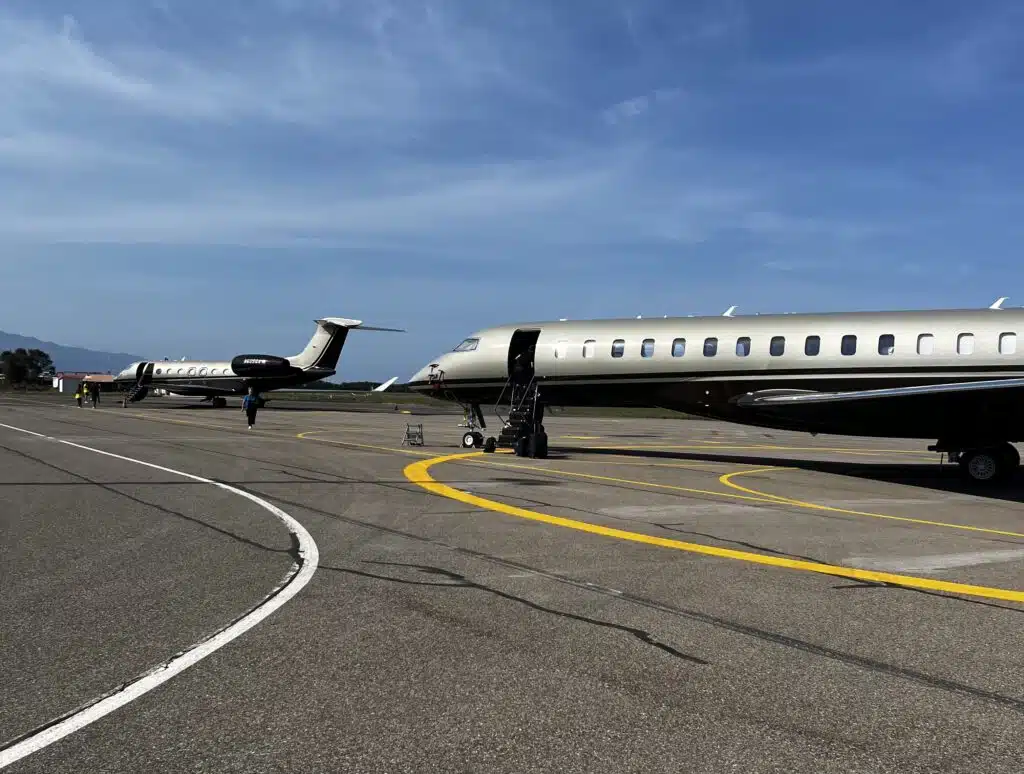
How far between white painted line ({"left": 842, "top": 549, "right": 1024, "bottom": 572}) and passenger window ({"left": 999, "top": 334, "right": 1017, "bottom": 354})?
9.99 metres

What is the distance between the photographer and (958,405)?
1588cm

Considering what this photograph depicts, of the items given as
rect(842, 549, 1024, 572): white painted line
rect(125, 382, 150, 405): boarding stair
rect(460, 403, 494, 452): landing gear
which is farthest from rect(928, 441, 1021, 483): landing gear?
rect(125, 382, 150, 405): boarding stair

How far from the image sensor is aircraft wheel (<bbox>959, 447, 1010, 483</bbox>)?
56.3 feet

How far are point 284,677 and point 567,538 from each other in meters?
5.28

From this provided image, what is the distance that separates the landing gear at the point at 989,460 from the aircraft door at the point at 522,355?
408 inches

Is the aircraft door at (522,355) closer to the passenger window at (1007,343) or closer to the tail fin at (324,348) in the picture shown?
the passenger window at (1007,343)

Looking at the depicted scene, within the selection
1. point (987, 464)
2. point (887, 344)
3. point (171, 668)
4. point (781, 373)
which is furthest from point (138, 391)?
point (171, 668)

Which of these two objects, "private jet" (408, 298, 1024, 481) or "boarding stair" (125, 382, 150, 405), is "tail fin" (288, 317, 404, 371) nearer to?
"boarding stair" (125, 382, 150, 405)

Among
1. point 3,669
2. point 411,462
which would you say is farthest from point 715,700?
point 411,462

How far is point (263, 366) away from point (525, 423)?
42584 millimetres

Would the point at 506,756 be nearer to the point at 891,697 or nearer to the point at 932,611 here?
the point at 891,697

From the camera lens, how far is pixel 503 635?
572cm

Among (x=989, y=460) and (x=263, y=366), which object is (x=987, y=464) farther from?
(x=263, y=366)

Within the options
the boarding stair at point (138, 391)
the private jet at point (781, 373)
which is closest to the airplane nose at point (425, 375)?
the private jet at point (781, 373)
